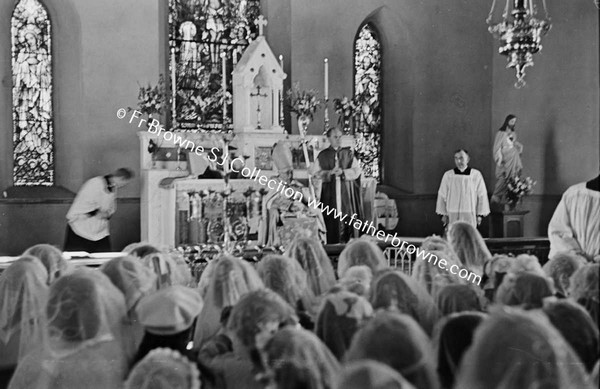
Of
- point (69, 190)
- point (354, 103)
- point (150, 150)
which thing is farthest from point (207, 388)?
point (354, 103)

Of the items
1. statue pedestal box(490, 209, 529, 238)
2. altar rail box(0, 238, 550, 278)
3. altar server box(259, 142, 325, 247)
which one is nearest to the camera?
altar rail box(0, 238, 550, 278)

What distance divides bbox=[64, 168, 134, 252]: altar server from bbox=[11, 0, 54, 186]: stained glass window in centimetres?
363

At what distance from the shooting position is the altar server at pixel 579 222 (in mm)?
6430

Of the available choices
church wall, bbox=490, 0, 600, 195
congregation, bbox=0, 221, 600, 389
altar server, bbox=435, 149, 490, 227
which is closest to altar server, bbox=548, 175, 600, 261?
congregation, bbox=0, 221, 600, 389

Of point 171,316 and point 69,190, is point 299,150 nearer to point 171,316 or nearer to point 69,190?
point 69,190

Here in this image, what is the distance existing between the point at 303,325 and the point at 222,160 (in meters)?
9.07

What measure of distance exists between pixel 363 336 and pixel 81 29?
12.1 meters

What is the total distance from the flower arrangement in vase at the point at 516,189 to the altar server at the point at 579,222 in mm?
8421

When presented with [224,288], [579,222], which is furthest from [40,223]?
[224,288]

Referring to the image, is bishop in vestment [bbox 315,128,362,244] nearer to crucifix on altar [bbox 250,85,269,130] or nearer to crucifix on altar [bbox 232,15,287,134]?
crucifix on altar [bbox 232,15,287,134]

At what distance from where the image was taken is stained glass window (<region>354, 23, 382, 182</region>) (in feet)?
55.4

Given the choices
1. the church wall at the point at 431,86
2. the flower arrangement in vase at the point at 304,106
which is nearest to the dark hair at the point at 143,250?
the flower arrangement in vase at the point at 304,106

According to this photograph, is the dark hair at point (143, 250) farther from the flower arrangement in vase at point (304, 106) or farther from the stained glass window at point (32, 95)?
the stained glass window at point (32, 95)

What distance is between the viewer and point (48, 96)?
14.2m
